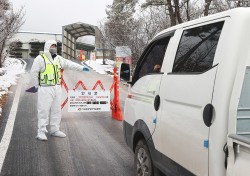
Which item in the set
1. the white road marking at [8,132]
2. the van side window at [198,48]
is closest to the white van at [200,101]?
the van side window at [198,48]

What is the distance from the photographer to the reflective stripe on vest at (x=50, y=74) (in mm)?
7246

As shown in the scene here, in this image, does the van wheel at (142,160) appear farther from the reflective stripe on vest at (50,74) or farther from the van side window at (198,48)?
the reflective stripe on vest at (50,74)

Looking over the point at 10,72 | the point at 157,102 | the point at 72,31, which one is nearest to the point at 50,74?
the point at 157,102

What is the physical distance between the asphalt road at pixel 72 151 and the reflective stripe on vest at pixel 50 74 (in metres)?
1.19

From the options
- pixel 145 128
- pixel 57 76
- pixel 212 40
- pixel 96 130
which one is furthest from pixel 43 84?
pixel 212 40

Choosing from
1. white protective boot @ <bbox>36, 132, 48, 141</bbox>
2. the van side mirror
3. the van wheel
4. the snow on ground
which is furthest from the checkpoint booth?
the van wheel

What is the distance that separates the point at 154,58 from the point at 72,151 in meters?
2.84

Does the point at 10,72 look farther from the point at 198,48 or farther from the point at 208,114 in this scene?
the point at 208,114

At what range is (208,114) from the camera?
2723 mm

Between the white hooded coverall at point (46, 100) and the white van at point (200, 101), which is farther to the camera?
the white hooded coverall at point (46, 100)

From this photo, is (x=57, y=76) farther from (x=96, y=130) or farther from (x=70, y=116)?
(x=70, y=116)

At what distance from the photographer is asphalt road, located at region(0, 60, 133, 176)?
5309mm

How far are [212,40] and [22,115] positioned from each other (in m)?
7.58

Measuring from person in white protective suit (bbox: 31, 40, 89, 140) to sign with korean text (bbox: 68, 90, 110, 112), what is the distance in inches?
72.9
